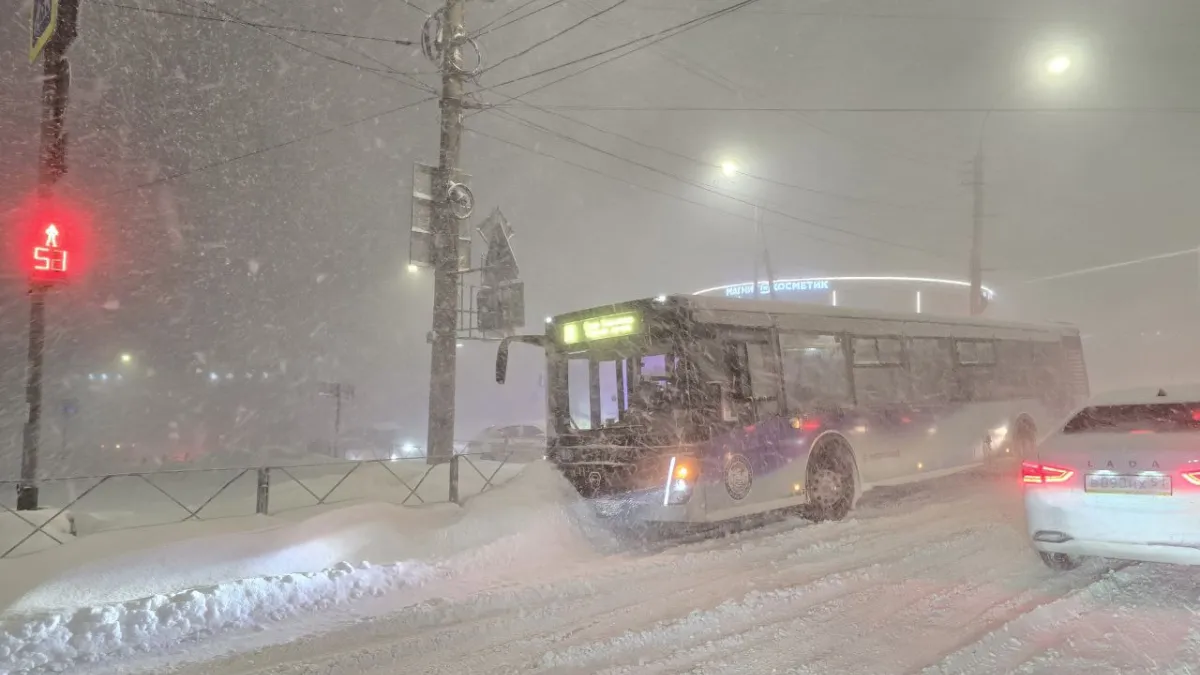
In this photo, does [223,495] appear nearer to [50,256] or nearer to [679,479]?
[50,256]

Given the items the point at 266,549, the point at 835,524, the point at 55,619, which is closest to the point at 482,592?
the point at 266,549

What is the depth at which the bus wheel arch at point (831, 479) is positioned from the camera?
926 centimetres

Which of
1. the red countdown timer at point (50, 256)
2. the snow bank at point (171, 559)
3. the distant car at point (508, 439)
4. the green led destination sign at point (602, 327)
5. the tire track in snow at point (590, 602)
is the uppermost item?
the red countdown timer at point (50, 256)

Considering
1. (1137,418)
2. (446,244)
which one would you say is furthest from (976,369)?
(446,244)

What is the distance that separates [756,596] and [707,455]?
2.49m

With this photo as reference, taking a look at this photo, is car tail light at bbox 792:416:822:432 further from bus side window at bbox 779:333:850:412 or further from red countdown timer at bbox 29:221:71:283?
red countdown timer at bbox 29:221:71:283

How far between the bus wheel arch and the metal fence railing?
211 inches

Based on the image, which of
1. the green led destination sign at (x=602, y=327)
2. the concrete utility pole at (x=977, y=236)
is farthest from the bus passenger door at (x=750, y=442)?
the concrete utility pole at (x=977, y=236)

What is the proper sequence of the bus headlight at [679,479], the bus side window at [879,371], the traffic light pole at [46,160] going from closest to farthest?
the bus headlight at [679,479] < the traffic light pole at [46,160] < the bus side window at [879,371]

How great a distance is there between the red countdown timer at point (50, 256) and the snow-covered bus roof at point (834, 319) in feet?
30.3

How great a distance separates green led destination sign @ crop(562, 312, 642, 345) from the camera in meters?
8.91

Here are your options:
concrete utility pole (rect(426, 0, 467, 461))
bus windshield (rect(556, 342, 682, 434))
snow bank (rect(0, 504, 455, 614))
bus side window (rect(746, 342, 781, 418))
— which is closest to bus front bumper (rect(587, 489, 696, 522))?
bus windshield (rect(556, 342, 682, 434))

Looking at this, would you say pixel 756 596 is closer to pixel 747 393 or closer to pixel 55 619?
pixel 747 393

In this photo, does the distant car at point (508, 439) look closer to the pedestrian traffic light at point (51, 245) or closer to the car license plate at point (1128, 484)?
the pedestrian traffic light at point (51, 245)
